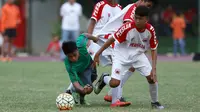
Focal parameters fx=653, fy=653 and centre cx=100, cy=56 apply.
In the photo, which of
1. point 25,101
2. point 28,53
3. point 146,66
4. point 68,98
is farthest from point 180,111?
point 28,53

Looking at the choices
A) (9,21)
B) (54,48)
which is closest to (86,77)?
(9,21)

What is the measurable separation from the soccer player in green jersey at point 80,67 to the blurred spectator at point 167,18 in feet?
64.3

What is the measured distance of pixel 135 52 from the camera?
9.29 meters

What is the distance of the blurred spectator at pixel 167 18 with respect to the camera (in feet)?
95.6

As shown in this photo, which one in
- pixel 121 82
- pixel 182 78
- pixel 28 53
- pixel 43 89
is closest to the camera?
pixel 121 82

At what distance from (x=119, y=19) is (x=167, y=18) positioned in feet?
62.9

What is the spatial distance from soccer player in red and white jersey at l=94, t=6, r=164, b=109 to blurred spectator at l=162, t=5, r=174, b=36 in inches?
785

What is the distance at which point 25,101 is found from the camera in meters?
10.2

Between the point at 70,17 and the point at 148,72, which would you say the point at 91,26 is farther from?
the point at 70,17

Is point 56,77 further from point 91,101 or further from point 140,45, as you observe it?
point 140,45

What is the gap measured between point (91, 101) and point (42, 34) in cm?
2002

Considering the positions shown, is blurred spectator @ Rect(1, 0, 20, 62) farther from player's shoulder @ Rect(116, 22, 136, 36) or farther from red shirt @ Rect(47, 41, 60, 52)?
player's shoulder @ Rect(116, 22, 136, 36)

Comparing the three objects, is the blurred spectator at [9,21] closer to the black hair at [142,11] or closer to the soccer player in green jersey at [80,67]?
the soccer player in green jersey at [80,67]

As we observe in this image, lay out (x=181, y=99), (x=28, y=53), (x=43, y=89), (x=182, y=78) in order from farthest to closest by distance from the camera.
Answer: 1. (x=28, y=53)
2. (x=182, y=78)
3. (x=43, y=89)
4. (x=181, y=99)
